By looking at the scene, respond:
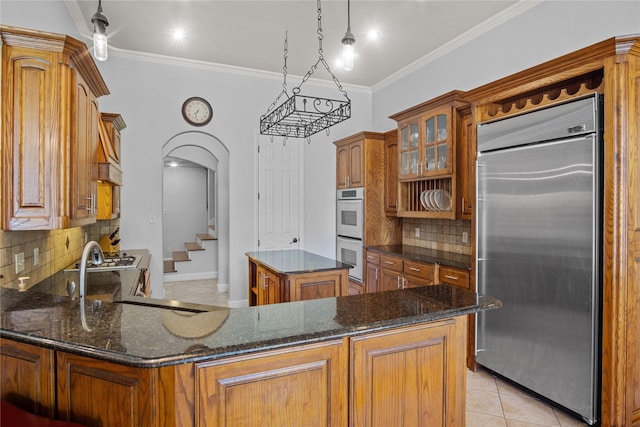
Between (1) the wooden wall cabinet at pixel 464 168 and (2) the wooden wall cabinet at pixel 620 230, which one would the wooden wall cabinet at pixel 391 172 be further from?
(2) the wooden wall cabinet at pixel 620 230

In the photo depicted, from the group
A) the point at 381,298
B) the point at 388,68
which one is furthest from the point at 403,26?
the point at 381,298

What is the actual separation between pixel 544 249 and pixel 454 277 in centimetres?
93

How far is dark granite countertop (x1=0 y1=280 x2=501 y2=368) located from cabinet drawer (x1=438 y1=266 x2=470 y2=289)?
161 cm

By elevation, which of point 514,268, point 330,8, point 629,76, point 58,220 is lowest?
point 514,268

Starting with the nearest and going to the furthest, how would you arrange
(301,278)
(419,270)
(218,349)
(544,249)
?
(218,349) → (544,249) → (301,278) → (419,270)

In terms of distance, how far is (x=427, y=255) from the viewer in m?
3.95

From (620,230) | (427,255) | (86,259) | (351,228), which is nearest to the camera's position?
(86,259)

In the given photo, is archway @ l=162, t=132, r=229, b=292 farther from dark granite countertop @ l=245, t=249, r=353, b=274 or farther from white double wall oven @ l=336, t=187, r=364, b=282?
dark granite countertop @ l=245, t=249, r=353, b=274

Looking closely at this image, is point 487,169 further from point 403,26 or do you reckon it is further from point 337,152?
point 337,152

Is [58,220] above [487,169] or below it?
below

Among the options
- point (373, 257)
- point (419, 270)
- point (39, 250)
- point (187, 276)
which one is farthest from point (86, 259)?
point (187, 276)

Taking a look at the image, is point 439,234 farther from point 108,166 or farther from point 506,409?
point 108,166

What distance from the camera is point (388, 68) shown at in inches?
197

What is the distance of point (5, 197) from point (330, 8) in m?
2.91
